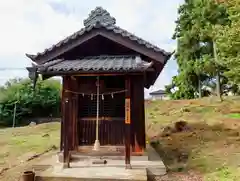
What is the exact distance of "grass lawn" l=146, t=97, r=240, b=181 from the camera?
705cm

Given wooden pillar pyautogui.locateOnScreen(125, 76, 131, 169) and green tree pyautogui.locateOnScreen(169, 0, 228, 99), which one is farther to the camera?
green tree pyautogui.locateOnScreen(169, 0, 228, 99)

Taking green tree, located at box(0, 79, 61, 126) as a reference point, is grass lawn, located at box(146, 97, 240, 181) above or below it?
below

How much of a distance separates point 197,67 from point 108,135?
14.7 metres

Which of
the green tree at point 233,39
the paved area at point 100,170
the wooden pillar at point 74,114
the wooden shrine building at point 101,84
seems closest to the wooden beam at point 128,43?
the wooden shrine building at point 101,84

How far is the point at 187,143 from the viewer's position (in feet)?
35.7

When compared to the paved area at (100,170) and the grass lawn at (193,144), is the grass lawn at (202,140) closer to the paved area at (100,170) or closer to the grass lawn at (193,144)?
the grass lawn at (193,144)

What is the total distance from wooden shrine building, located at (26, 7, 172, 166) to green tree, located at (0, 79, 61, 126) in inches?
676

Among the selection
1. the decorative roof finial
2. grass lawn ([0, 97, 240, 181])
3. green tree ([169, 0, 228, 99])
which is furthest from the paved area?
green tree ([169, 0, 228, 99])

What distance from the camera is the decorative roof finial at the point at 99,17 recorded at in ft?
24.9

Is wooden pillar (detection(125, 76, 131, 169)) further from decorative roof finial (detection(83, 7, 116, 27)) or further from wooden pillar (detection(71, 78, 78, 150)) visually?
decorative roof finial (detection(83, 7, 116, 27))

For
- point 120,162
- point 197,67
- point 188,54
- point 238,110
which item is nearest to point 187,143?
point 120,162

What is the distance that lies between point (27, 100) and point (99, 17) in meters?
17.9

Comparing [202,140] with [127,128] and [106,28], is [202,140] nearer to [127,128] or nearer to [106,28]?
[127,128]

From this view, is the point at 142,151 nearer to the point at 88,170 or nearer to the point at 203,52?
the point at 88,170
